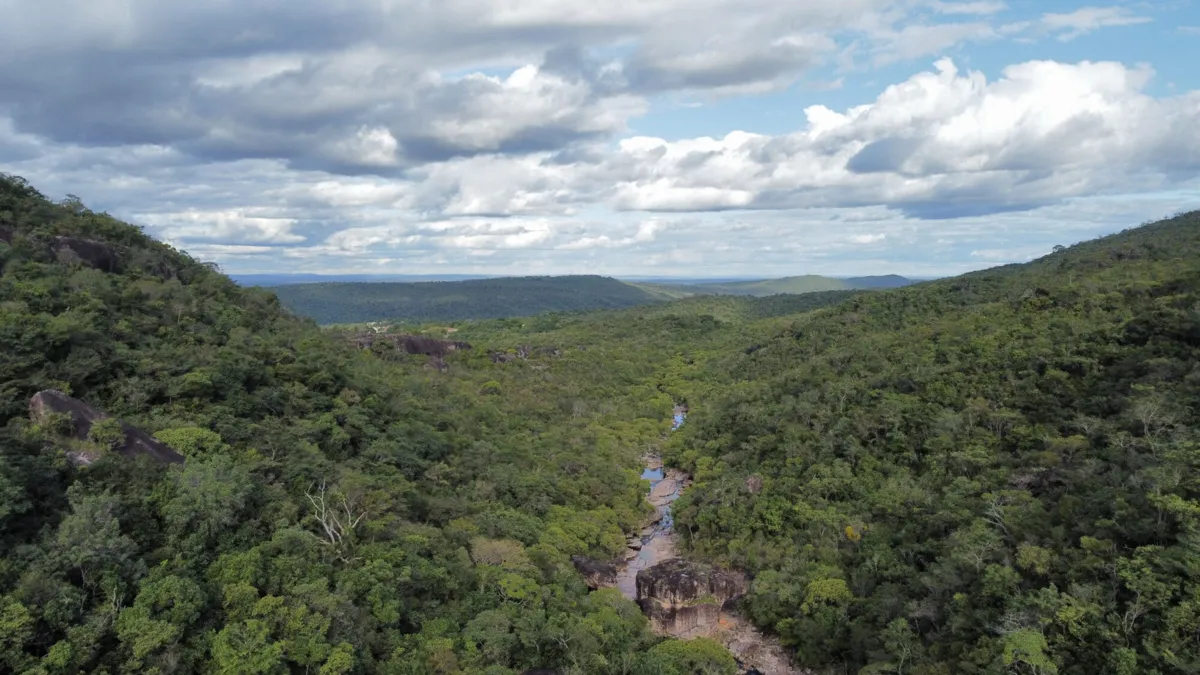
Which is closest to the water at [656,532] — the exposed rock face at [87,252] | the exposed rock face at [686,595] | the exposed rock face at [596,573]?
the exposed rock face at [596,573]

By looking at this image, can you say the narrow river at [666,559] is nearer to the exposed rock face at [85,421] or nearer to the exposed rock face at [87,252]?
the exposed rock face at [85,421]

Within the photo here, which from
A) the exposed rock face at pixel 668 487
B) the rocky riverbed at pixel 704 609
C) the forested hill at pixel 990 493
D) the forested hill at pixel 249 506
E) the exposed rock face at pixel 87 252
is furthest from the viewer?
the exposed rock face at pixel 668 487

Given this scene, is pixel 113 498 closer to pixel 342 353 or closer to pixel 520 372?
pixel 342 353

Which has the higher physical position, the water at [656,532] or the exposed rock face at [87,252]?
the exposed rock face at [87,252]

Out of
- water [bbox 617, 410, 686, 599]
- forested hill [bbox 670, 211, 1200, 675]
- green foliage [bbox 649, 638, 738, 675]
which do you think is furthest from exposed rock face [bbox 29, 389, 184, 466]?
forested hill [bbox 670, 211, 1200, 675]

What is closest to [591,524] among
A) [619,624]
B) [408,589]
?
[619,624]

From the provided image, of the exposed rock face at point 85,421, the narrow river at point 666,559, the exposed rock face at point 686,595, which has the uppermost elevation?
the exposed rock face at point 85,421
